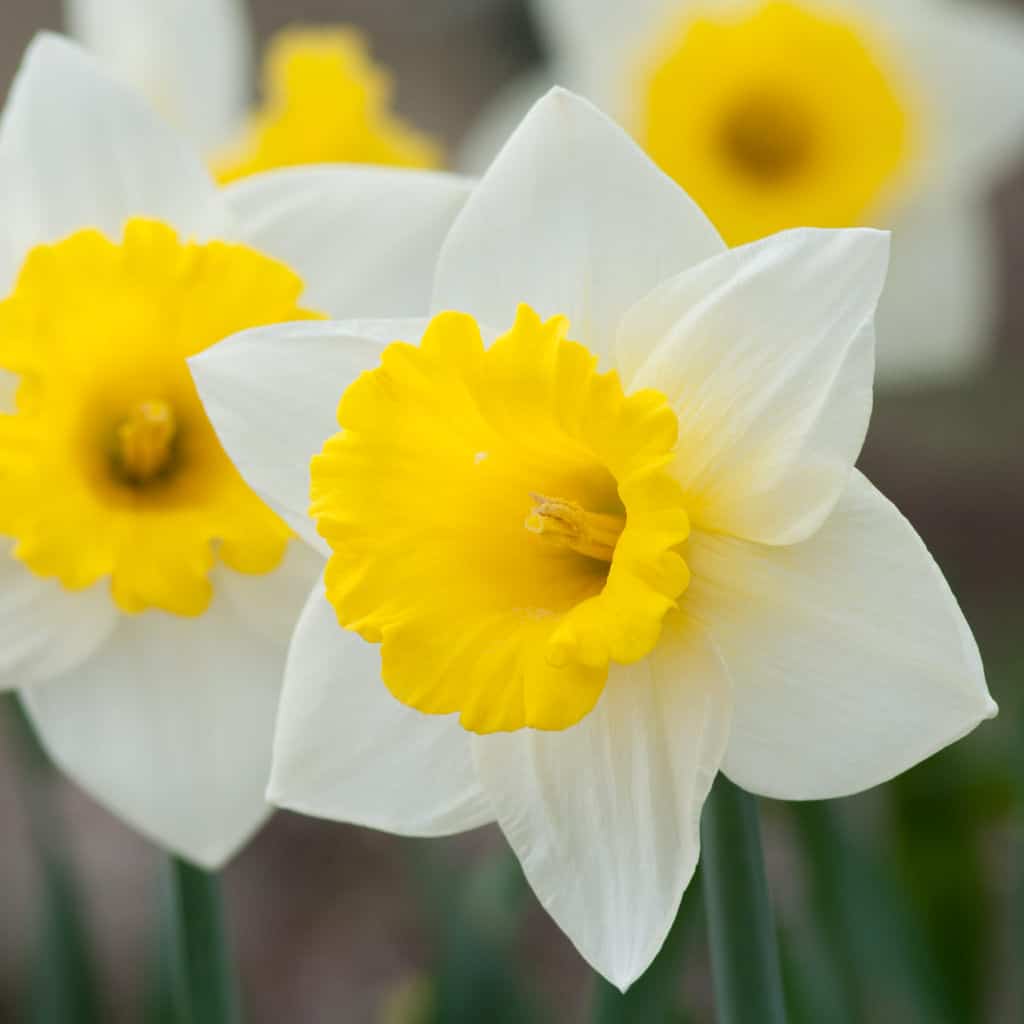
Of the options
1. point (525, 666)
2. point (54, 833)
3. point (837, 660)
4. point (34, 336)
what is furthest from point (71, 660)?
point (54, 833)

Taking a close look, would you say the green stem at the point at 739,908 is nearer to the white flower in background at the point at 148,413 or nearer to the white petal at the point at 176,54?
the white flower in background at the point at 148,413

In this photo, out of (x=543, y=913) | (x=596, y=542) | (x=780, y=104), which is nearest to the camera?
(x=596, y=542)

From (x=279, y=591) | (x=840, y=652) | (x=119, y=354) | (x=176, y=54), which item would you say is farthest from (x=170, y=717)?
(x=176, y=54)

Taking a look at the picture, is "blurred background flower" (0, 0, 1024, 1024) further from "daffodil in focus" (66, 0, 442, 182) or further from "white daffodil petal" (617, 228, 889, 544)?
"white daffodil petal" (617, 228, 889, 544)

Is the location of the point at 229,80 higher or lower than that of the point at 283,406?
lower

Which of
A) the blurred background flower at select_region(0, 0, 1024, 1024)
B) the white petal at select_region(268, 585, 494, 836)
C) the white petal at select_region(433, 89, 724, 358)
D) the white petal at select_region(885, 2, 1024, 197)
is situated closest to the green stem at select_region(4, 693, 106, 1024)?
the blurred background flower at select_region(0, 0, 1024, 1024)

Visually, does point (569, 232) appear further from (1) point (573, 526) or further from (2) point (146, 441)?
(2) point (146, 441)

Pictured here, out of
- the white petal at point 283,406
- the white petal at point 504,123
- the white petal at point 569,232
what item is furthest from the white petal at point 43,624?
the white petal at point 504,123
